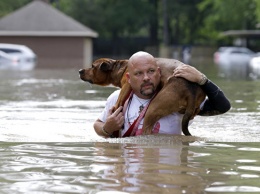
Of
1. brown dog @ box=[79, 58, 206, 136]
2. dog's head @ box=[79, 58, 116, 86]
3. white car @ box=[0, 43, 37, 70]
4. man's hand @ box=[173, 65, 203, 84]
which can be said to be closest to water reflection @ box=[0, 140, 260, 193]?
brown dog @ box=[79, 58, 206, 136]

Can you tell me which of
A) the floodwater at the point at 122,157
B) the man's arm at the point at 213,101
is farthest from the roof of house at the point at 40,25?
the man's arm at the point at 213,101

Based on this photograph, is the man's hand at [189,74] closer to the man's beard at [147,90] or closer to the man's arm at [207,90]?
the man's arm at [207,90]

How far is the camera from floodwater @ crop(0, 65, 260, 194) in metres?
6.87

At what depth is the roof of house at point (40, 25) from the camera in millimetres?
70688

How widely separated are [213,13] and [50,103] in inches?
3052

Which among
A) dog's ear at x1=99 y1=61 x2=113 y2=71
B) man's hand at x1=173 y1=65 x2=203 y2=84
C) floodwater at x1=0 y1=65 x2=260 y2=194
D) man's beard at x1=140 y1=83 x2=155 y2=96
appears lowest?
floodwater at x1=0 y1=65 x2=260 y2=194

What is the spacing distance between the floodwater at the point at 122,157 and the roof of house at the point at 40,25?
56.1 metres

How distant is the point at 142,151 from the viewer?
9.13 meters

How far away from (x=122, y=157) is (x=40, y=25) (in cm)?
6363

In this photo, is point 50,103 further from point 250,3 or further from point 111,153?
point 250,3

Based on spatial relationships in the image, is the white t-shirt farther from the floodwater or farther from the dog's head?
the dog's head

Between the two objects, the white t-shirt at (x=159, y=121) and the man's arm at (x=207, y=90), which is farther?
the white t-shirt at (x=159, y=121)

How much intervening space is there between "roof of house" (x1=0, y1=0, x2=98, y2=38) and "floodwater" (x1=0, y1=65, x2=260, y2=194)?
184ft

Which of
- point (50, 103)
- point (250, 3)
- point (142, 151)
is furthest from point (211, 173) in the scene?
point (250, 3)
